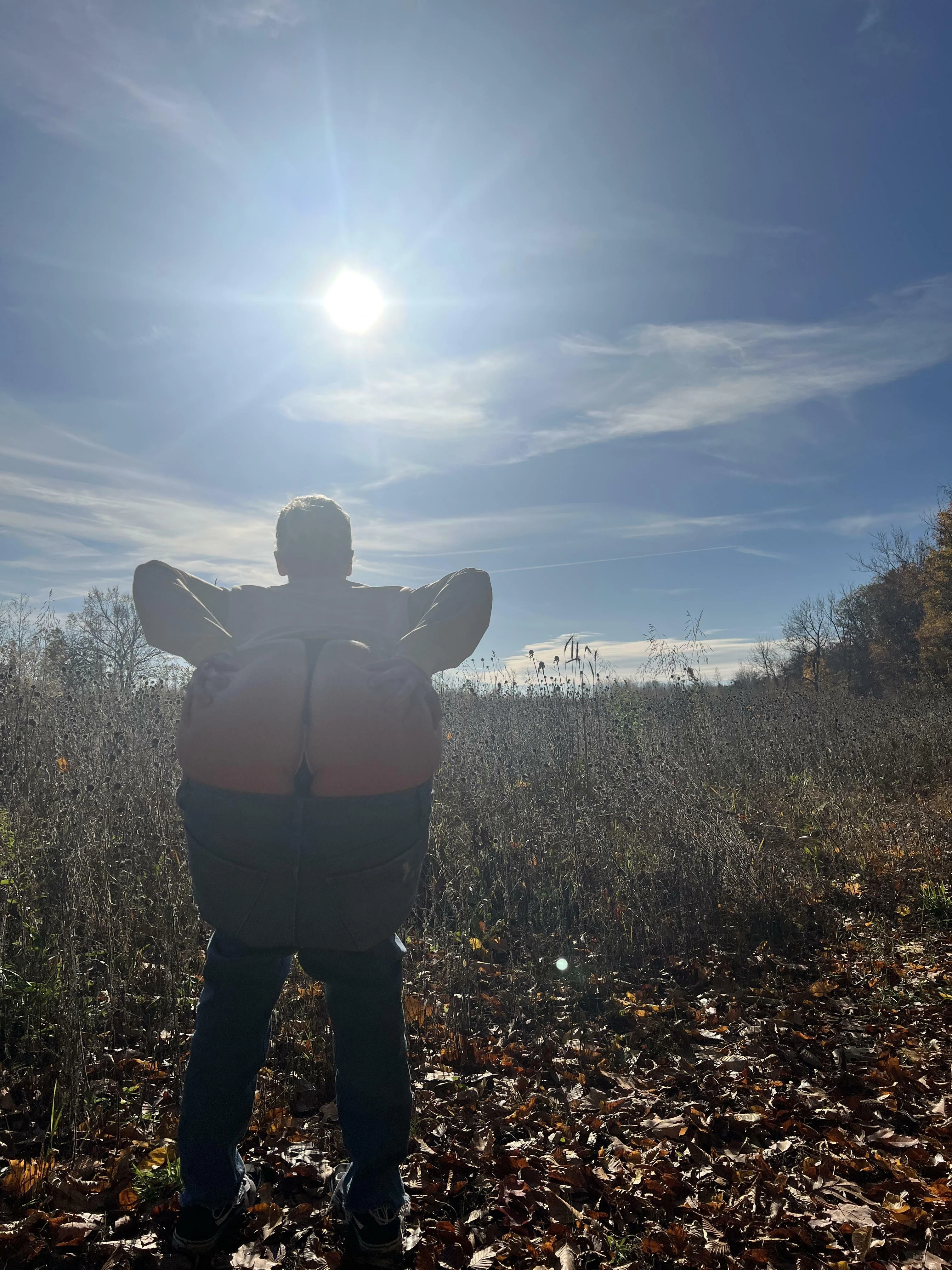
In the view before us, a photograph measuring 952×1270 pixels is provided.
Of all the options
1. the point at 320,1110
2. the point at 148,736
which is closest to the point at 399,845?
the point at 320,1110

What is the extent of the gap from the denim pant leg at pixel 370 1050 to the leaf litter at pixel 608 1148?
464 millimetres

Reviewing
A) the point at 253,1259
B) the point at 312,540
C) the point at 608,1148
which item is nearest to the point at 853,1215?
the point at 608,1148

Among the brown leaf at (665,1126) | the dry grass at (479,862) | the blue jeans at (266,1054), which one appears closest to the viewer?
the blue jeans at (266,1054)

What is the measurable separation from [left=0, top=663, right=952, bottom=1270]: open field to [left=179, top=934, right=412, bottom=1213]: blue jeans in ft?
1.41

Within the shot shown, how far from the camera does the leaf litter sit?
6.17 ft

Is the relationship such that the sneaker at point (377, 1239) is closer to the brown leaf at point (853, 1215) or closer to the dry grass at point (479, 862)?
the dry grass at point (479, 862)

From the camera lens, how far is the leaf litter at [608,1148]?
1.88 m

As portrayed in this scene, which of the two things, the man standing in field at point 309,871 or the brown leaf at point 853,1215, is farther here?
the brown leaf at point 853,1215

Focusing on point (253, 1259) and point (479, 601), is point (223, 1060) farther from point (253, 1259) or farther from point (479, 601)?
point (479, 601)

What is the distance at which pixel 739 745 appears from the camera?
8.29 metres

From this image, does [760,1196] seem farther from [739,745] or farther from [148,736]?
[739,745]

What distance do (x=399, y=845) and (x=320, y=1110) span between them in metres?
1.71

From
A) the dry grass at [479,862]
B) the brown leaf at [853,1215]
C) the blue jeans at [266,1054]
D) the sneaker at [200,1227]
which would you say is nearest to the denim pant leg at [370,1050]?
the blue jeans at [266,1054]

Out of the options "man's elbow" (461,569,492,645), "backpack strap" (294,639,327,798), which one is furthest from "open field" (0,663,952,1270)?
"man's elbow" (461,569,492,645)
